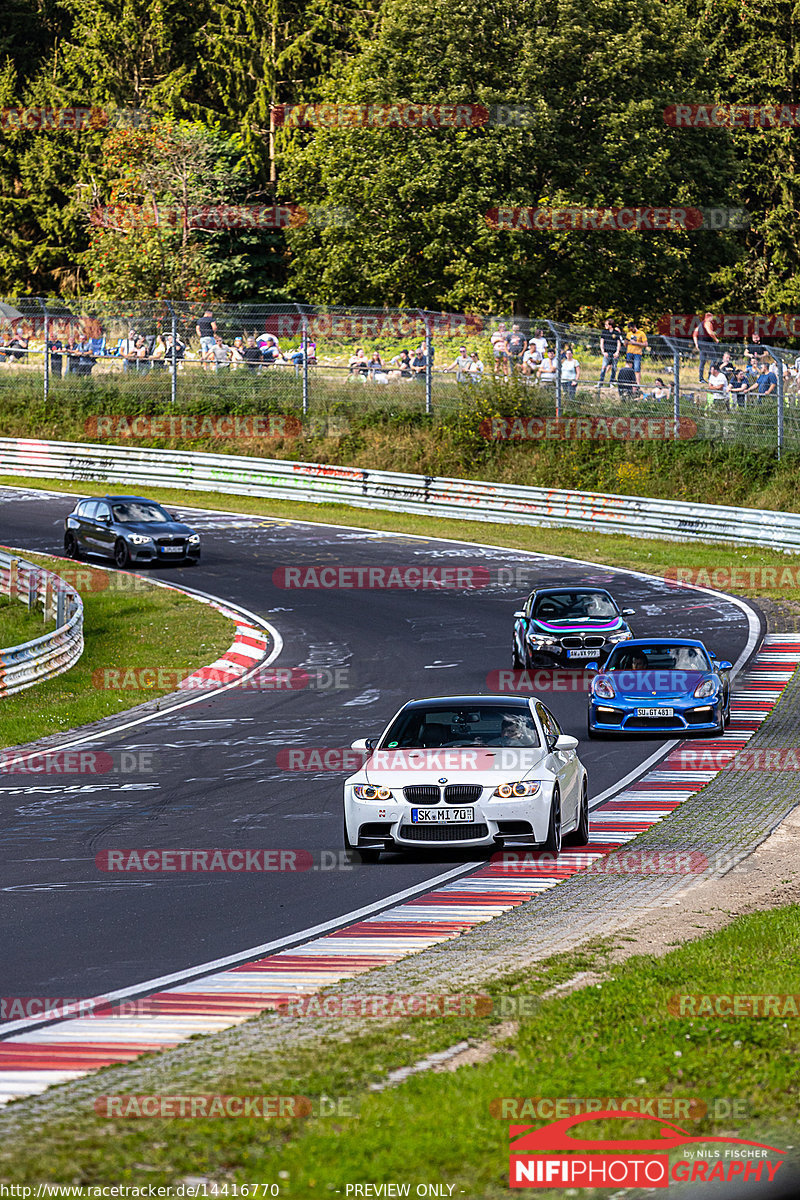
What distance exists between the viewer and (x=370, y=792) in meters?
13.4

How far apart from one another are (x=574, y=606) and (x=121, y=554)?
1364 cm

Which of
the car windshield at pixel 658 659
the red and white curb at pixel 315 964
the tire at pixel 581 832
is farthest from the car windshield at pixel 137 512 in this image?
the tire at pixel 581 832

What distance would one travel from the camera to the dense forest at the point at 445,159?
52312mm

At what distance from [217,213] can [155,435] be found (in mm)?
13697

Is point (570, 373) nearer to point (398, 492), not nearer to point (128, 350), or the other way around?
point (398, 492)

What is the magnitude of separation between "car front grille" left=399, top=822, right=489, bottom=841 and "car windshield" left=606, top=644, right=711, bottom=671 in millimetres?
8354

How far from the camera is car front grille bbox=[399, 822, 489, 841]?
43.4 ft

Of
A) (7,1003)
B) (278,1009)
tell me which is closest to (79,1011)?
(7,1003)

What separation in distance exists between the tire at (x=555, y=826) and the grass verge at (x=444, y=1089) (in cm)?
409

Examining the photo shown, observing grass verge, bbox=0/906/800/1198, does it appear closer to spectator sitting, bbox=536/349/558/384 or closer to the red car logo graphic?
the red car logo graphic

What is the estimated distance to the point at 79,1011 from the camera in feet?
28.6

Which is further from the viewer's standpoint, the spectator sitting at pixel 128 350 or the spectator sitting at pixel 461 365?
the spectator sitting at pixel 128 350

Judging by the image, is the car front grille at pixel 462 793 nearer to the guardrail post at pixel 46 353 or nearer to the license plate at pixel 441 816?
the license plate at pixel 441 816

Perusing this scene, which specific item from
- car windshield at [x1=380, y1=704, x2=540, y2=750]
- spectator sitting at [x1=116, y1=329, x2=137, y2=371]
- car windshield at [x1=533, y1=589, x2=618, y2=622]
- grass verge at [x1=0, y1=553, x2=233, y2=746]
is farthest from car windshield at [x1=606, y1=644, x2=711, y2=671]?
spectator sitting at [x1=116, y1=329, x2=137, y2=371]
